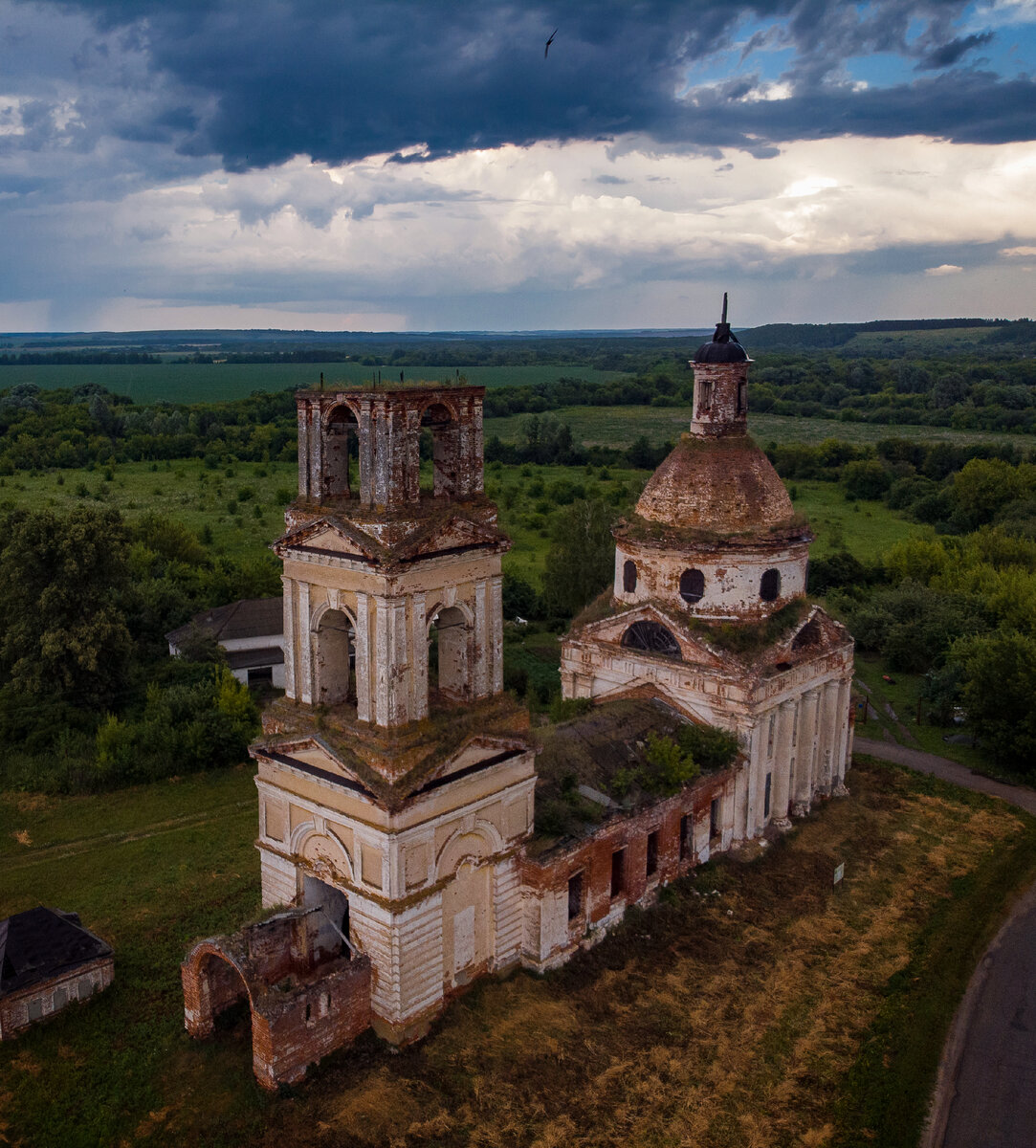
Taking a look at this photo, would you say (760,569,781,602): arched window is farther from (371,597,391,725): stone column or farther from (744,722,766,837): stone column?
(371,597,391,725): stone column

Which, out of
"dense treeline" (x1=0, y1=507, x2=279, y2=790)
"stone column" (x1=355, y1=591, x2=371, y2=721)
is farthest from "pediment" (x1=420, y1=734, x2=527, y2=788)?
"dense treeline" (x1=0, y1=507, x2=279, y2=790)

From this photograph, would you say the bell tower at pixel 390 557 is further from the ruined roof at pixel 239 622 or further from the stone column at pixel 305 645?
the ruined roof at pixel 239 622

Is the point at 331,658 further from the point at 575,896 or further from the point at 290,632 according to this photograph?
the point at 575,896

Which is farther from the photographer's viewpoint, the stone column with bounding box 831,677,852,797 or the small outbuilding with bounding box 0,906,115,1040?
the stone column with bounding box 831,677,852,797

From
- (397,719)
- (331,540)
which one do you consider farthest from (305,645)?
(397,719)

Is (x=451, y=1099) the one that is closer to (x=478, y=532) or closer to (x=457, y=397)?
(x=478, y=532)

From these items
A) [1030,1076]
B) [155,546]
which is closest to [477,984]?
[1030,1076]

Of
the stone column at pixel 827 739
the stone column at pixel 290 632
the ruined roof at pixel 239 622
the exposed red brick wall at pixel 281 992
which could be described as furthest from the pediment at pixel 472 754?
the ruined roof at pixel 239 622
